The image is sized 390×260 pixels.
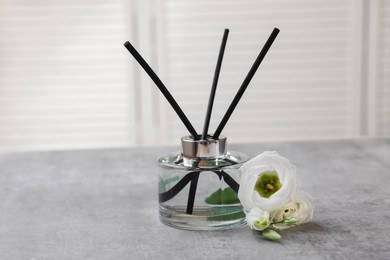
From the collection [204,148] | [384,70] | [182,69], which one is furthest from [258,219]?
[384,70]

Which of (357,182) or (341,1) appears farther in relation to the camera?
(341,1)

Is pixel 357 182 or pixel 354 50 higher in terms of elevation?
pixel 354 50

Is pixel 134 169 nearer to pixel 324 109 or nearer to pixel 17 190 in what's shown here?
pixel 17 190

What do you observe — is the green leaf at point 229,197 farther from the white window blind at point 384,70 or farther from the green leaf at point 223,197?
the white window blind at point 384,70

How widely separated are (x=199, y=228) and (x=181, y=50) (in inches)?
96.2

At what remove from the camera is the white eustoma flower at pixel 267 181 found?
93 cm

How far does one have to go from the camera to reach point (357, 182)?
4.02ft

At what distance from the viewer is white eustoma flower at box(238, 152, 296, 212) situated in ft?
3.05

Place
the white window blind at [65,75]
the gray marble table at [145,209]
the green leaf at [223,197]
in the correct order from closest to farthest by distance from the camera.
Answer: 1. the gray marble table at [145,209]
2. the green leaf at [223,197]
3. the white window blind at [65,75]

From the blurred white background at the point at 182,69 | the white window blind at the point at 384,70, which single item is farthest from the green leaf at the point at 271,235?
the white window blind at the point at 384,70

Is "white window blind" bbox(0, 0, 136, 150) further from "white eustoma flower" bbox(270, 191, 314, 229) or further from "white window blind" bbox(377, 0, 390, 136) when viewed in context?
"white eustoma flower" bbox(270, 191, 314, 229)

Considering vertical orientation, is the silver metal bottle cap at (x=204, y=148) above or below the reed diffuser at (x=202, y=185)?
above

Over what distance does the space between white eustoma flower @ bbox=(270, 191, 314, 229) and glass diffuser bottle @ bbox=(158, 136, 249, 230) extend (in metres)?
0.06

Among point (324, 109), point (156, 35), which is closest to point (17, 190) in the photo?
point (156, 35)
